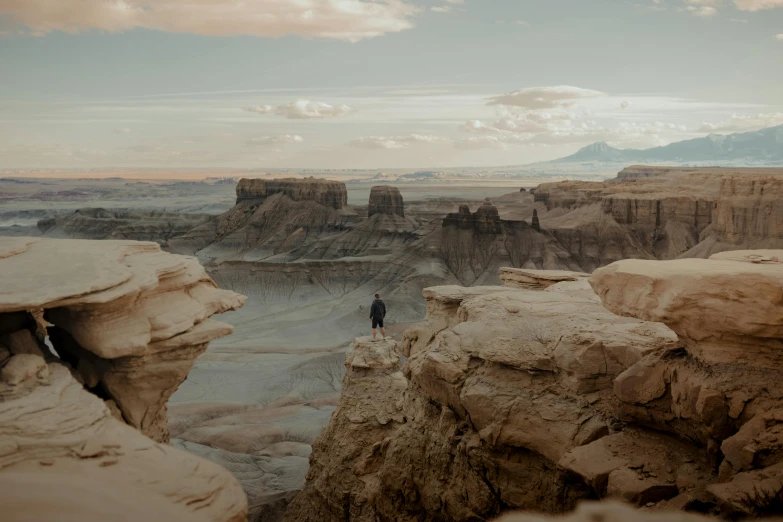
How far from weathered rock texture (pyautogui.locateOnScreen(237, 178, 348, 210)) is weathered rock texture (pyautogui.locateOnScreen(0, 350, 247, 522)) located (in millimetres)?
72201

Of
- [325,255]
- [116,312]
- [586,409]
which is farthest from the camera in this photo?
[325,255]

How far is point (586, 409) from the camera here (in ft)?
28.8

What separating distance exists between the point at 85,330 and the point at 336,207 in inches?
2832

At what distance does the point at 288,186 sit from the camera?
79.8 meters

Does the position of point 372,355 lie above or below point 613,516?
below

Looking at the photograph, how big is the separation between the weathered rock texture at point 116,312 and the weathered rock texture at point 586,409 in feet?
13.3

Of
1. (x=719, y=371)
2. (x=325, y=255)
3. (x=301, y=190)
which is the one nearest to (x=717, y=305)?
(x=719, y=371)

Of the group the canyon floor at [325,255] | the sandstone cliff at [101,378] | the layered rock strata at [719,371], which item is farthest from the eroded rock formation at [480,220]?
the layered rock strata at [719,371]

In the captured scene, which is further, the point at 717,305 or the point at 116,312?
the point at 116,312

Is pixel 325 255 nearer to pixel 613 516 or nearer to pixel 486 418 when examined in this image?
pixel 486 418

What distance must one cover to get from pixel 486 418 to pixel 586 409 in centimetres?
149

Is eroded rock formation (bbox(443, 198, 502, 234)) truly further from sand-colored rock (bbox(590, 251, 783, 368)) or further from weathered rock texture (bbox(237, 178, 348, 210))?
sand-colored rock (bbox(590, 251, 783, 368))

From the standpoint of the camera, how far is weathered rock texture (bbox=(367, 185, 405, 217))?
244ft

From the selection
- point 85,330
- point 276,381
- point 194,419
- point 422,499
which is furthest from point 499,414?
point 276,381
